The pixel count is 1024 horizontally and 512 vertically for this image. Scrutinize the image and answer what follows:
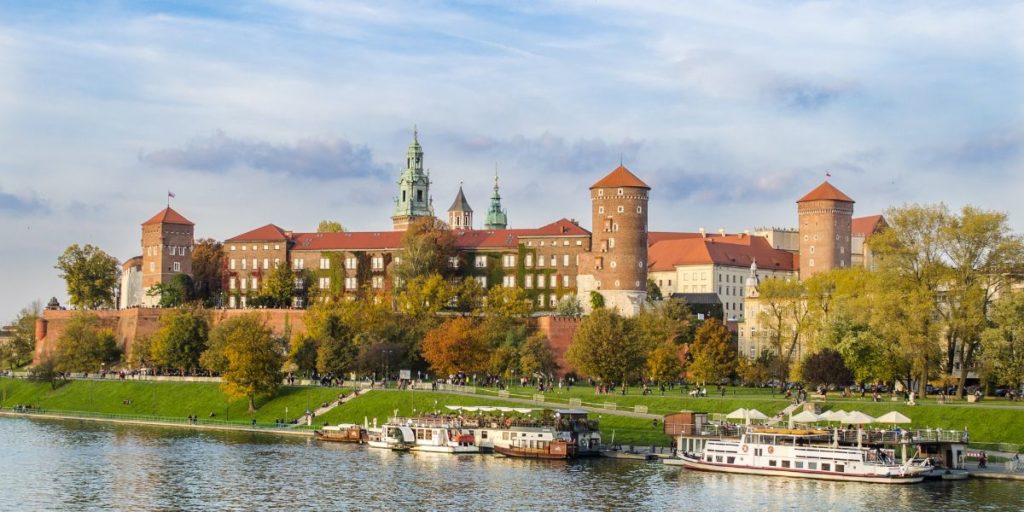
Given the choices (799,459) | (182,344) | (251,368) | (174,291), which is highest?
(174,291)

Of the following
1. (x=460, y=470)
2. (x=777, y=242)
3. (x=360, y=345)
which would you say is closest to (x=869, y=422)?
(x=460, y=470)

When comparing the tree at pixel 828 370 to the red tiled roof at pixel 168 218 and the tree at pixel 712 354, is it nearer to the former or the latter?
the tree at pixel 712 354

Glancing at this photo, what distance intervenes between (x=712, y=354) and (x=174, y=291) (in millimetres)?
58219

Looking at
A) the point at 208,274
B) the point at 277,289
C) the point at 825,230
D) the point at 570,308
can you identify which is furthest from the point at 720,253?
the point at 208,274

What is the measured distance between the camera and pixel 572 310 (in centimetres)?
13412

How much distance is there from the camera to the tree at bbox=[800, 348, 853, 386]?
3750 inches

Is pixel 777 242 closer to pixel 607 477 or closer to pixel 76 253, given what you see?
pixel 76 253

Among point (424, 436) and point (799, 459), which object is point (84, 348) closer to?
point (424, 436)

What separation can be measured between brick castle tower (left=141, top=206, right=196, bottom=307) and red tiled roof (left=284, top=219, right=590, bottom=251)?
1059 cm

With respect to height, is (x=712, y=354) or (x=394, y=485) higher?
(x=712, y=354)

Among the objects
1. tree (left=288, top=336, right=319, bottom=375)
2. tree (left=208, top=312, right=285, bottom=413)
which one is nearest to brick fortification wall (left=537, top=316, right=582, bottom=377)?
tree (left=288, top=336, right=319, bottom=375)

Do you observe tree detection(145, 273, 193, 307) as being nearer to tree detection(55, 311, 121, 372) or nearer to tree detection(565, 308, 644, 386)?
tree detection(55, 311, 121, 372)

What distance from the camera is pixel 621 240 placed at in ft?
450

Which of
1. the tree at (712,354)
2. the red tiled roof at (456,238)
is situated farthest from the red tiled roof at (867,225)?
the tree at (712,354)
